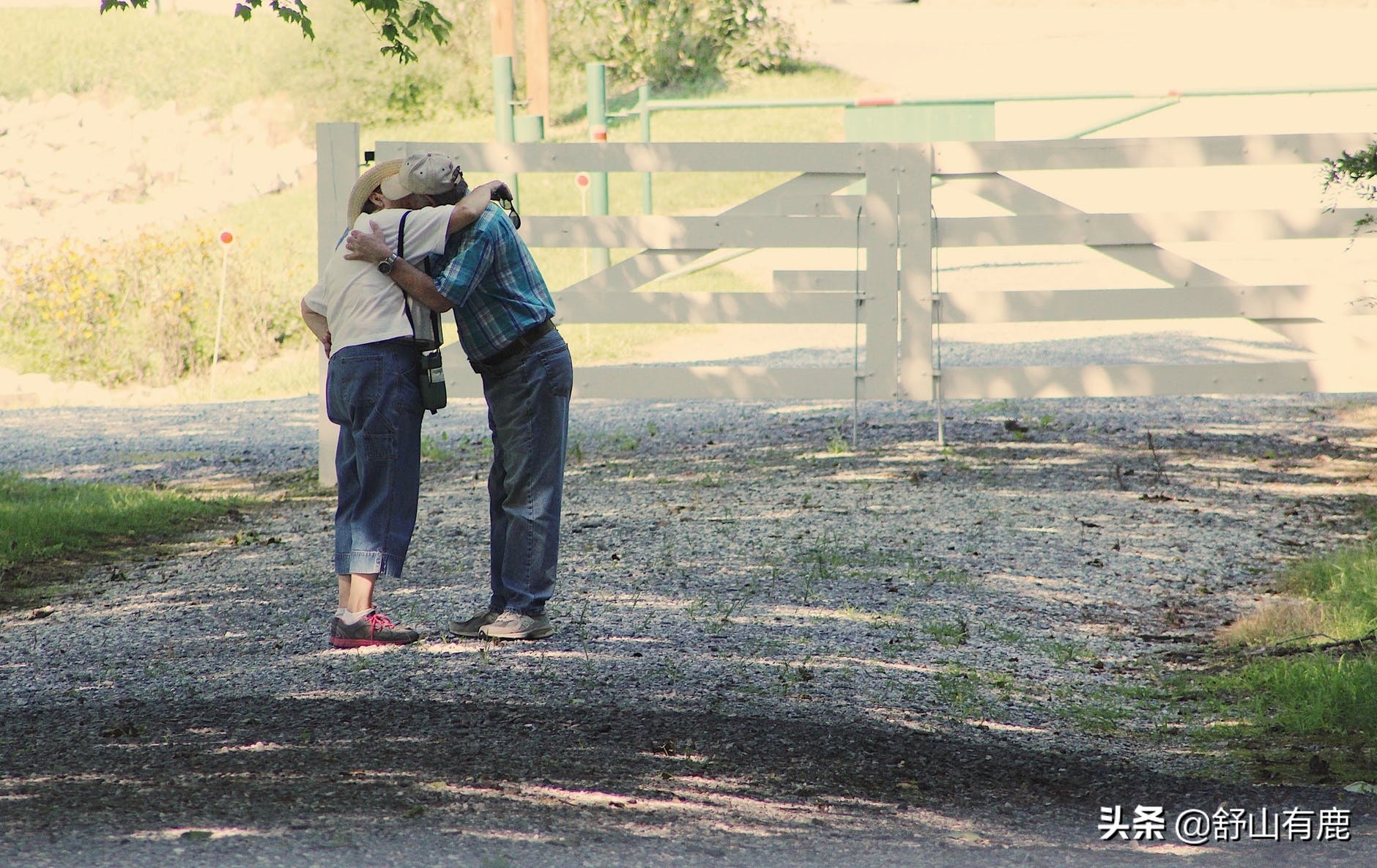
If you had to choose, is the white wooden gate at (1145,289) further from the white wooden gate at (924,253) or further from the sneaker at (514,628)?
the sneaker at (514,628)

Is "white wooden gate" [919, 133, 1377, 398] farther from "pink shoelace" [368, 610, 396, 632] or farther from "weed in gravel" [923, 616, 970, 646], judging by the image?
"pink shoelace" [368, 610, 396, 632]

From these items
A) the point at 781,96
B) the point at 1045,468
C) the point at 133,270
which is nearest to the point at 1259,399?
the point at 1045,468

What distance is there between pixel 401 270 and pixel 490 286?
285mm

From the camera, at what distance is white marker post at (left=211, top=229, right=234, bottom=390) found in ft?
42.0

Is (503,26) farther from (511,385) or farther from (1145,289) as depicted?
(511,385)

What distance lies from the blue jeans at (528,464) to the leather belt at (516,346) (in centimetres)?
1

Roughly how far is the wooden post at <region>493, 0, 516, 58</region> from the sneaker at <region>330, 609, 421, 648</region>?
13928 mm

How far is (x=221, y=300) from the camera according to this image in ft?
41.4

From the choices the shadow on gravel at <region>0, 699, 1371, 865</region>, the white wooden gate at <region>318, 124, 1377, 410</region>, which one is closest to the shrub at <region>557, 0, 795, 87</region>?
the white wooden gate at <region>318, 124, 1377, 410</region>

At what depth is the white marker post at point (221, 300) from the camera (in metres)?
12.8

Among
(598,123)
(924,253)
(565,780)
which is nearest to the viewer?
(565,780)

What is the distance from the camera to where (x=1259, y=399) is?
10500 mm

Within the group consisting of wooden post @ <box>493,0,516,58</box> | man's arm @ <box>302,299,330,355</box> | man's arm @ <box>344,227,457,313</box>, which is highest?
wooden post @ <box>493,0,516,58</box>

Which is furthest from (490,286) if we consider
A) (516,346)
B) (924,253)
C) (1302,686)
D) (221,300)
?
(221,300)
